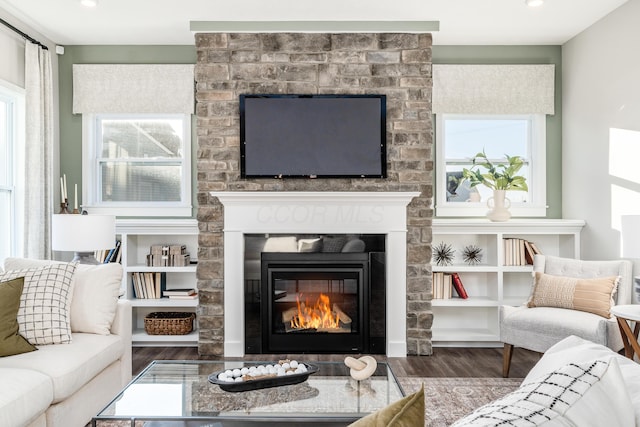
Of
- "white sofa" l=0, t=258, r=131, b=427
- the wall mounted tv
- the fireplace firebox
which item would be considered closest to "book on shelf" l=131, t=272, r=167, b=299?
the fireplace firebox

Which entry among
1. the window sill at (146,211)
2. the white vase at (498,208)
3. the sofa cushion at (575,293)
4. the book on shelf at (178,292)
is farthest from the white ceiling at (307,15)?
A: the book on shelf at (178,292)

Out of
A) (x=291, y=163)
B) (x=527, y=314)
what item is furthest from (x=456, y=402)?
(x=291, y=163)

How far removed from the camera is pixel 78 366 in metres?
2.48

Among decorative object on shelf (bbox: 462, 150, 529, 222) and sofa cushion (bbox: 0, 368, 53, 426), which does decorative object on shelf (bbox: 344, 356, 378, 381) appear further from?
decorative object on shelf (bbox: 462, 150, 529, 222)

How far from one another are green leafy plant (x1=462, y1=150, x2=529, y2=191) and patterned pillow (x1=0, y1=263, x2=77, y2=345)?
346cm

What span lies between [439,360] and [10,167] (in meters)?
3.82

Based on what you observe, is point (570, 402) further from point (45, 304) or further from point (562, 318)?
point (562, 318)

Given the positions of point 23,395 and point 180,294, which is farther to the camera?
point 180,294

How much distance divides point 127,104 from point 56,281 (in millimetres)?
2407

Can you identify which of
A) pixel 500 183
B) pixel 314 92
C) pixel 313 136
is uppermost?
pixel 314 92

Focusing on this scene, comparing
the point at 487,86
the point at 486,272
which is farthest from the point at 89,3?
the point at 486,272

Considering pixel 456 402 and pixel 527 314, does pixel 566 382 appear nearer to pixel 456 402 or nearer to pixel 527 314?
pixel 456 402

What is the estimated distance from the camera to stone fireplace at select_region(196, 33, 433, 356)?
4.21 metres

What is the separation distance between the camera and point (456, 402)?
3109 mm
